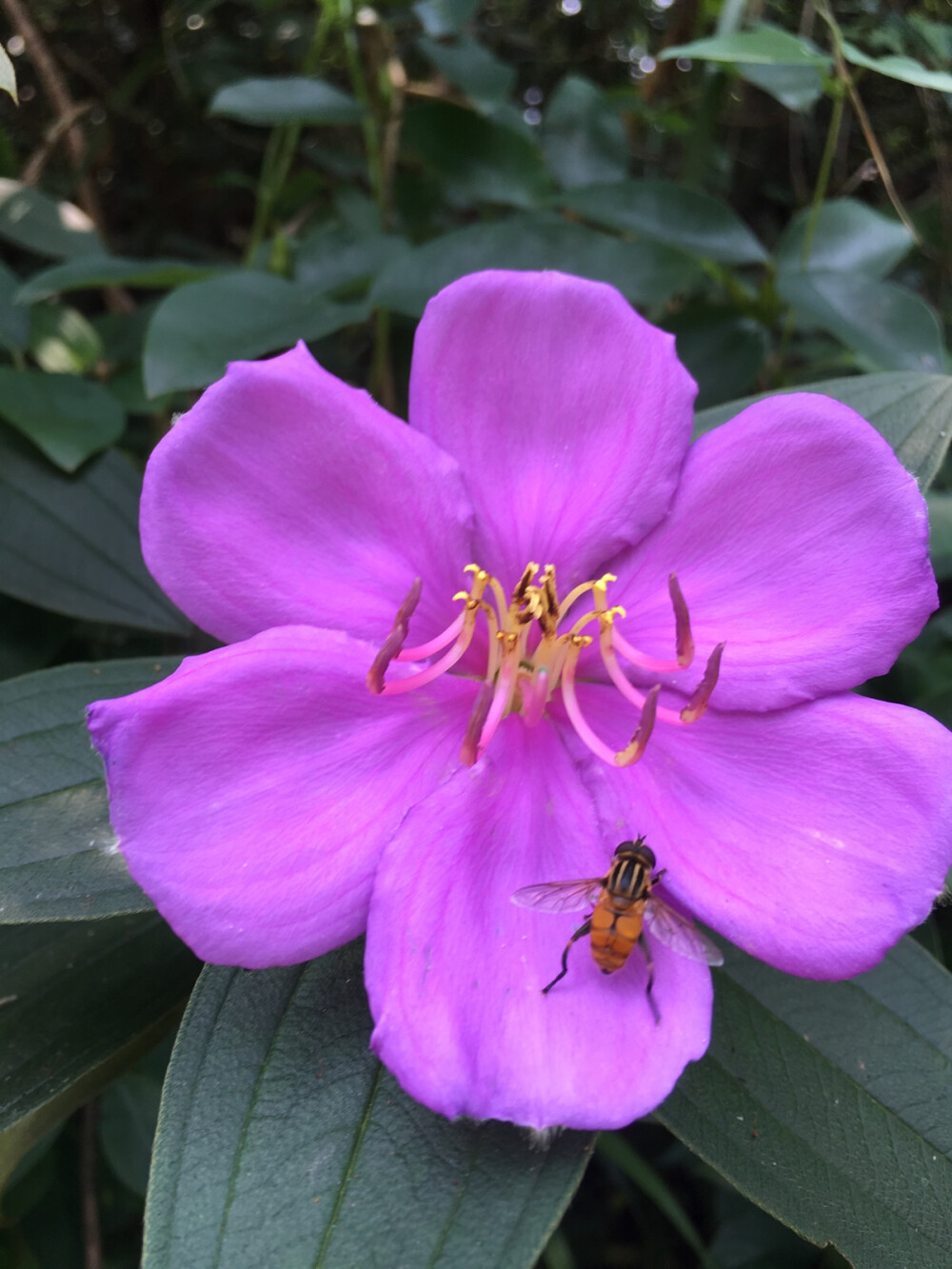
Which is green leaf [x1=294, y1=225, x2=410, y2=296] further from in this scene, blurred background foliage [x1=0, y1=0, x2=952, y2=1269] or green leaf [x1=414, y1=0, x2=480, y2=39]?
green leaf [x1=414, y1=0, x2=480, y2=39]

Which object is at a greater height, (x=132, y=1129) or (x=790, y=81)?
(x=790, y=81)

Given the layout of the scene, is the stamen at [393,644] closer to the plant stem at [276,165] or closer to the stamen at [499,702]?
the stamen at [499,702]

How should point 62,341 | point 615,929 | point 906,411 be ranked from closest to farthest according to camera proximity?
point 615,929 < point 906,411 < point 62,341

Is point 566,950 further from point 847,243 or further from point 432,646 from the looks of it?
point 847,243

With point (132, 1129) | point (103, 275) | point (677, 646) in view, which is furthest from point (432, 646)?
point (132, 1129)

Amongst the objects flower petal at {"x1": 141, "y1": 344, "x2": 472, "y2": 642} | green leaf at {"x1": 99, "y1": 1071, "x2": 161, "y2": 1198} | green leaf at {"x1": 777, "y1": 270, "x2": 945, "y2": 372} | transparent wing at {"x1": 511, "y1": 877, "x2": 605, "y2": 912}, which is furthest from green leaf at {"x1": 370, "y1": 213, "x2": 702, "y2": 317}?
green leaf at {"x1": 99, "y1": 1071, "x2": 161, "y2": 1198}

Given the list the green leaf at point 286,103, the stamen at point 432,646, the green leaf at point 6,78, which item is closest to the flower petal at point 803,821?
the stamen at point 432,646

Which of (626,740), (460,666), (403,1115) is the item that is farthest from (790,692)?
(403,1115)
